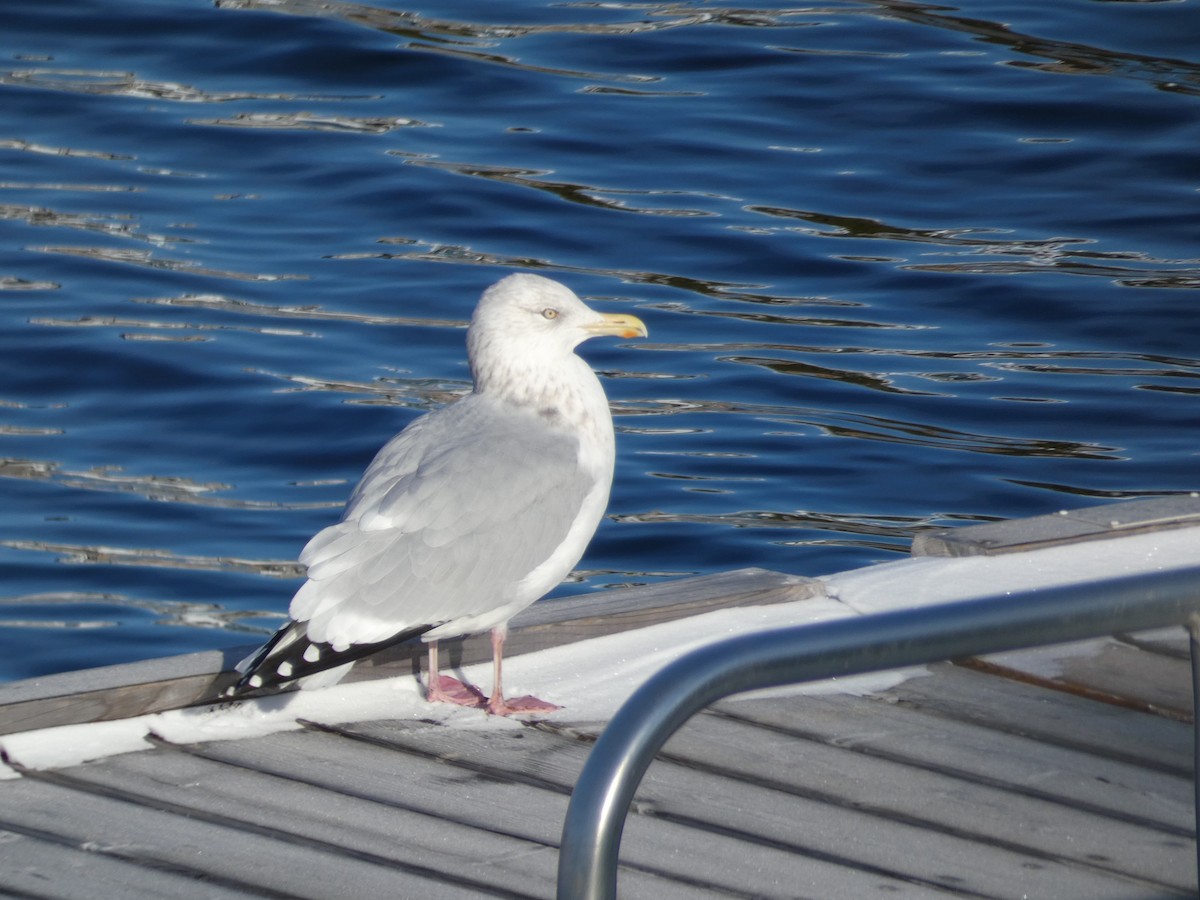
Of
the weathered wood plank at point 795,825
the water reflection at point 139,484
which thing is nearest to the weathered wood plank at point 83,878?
the weathered wood plank at point 795,825

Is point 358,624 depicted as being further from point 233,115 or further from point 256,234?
point 233,115

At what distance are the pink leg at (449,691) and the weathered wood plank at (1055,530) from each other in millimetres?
1053

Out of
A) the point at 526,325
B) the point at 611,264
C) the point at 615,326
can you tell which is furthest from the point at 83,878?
the point at 611,264

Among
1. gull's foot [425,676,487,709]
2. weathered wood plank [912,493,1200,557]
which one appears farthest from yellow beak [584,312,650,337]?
gull's foot [425,676,487,709]

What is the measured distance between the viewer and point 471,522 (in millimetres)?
3676

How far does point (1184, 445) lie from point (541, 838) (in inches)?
218

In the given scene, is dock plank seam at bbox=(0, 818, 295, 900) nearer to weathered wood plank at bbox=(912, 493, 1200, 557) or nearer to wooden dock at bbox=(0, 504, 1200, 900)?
wooden dock at bbox=(0, 504, 1200, 900)

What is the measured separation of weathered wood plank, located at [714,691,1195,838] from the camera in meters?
2.72

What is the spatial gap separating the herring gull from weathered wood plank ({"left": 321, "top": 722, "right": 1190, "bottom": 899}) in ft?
0.61

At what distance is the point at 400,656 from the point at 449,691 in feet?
0.76

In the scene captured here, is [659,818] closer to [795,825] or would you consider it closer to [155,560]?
[795,825]

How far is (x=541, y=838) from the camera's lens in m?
2.92

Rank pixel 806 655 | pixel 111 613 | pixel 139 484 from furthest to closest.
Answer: pixel 139 484
pixel 111 613
pixel 806 655

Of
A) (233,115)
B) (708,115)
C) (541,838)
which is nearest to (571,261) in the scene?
(708,115)
